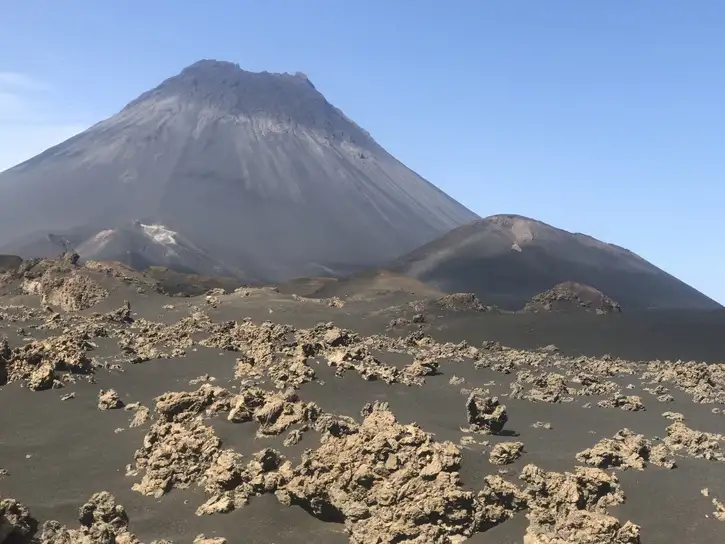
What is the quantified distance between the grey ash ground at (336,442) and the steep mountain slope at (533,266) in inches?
1734

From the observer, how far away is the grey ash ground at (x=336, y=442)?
6426mm

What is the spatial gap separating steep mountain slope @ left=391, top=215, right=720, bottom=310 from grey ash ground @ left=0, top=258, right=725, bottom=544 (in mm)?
44042

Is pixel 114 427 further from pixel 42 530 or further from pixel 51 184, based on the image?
pixel 51 184

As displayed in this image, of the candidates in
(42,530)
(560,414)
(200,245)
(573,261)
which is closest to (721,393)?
(560,414)

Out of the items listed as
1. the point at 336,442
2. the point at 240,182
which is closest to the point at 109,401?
the point at 336,442

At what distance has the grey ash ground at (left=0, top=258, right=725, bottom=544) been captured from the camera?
643 cm

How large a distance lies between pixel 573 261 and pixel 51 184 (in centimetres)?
7683

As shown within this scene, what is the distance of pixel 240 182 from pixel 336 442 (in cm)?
10508

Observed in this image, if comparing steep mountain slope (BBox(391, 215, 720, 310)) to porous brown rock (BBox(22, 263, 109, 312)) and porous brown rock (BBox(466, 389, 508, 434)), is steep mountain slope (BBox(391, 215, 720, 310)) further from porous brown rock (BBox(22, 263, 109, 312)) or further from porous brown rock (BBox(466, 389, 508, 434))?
porous brown rock (BBox(466, 389, 508, 434))

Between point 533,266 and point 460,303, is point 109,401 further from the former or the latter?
point 533,266

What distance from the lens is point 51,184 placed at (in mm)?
106812

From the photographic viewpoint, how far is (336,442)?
24.2 feet

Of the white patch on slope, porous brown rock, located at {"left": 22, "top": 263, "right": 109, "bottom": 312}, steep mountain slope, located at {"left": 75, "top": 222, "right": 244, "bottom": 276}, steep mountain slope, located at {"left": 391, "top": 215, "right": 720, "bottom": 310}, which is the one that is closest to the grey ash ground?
porous brown rock, located at {"left": 22, "top": 263, "right": 109, "bottom": 312}

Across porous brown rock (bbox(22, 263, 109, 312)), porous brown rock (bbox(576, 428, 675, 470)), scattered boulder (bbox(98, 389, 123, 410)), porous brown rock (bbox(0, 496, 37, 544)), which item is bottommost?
porous brown rock (bbox(0, 496, 37, 544))
